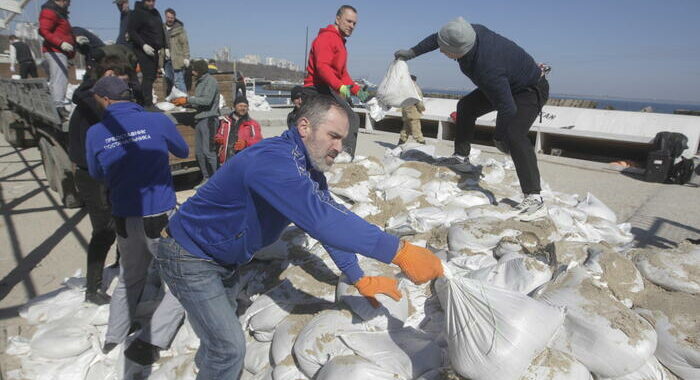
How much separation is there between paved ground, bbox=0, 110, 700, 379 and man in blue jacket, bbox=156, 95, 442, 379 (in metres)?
1.44

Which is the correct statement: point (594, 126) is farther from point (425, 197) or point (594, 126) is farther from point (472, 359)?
point (472, 359)

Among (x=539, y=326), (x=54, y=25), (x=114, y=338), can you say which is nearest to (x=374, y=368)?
(x=539, y=326)

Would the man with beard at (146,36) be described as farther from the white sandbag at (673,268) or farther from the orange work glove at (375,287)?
the white sandbag at (673,268)

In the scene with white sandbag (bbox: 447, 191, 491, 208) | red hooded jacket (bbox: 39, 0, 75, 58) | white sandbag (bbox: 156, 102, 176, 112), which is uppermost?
red hooded jacket (bbox: 39, 0, 75, 58)

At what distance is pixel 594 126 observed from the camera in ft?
26.5

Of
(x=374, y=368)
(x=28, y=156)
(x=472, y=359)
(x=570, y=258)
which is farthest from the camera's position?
(x=28, y=156)

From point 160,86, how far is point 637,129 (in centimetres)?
820

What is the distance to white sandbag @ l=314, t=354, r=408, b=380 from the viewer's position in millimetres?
1508

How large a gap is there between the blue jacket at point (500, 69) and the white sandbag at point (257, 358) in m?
2.24

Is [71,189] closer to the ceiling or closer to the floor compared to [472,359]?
closer to the floor

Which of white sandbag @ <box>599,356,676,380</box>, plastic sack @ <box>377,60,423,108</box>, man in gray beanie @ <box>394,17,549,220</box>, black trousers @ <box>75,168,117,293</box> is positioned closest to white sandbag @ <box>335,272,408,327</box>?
white sandbag @ <box>599,356,676,380</box>

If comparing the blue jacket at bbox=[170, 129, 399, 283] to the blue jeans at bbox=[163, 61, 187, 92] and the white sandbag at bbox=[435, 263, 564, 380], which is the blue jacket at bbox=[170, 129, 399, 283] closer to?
the white sandbag at bbox=[435, 263, 564, 380]

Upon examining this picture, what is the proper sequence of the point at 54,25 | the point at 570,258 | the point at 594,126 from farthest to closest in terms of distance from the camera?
the point at 594,126 → the point at 54,25 → the point at 570,258

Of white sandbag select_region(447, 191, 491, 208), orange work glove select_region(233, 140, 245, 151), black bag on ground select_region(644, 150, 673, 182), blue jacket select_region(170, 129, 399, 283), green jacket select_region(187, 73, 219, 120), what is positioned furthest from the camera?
black bag on ground select_region(644, 150, 673, 182)
